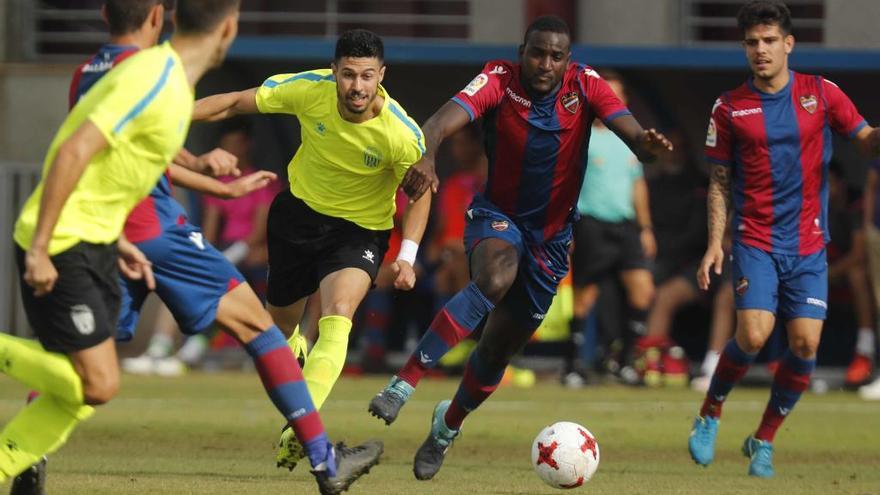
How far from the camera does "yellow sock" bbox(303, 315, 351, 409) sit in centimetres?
841

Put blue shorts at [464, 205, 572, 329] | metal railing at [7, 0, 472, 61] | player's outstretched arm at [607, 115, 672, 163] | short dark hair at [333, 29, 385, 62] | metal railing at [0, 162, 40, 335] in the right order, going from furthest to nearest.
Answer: metal railing at [7, 0, 472, 61]
metal railing at [0, 162, 40, 335]
blue shorts at [464, 205, 572, 329]
short dark hair at [333, 29, 385, 62]
player's outstretched arm at [607, 115, 672, 163]

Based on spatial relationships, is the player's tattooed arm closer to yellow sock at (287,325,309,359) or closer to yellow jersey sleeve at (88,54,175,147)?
yellow sock at (287,325,309,359)

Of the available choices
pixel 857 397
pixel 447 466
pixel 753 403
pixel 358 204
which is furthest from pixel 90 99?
pixel 857 397

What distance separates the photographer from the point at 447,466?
9.76 metres

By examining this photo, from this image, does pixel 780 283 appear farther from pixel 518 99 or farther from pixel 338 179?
pixel 338 179

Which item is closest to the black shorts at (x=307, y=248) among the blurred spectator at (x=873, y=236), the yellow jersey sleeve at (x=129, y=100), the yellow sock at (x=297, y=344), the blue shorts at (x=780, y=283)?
the yellow sock at (x=297, y=344)

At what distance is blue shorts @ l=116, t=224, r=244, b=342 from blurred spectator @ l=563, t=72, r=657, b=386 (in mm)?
8719

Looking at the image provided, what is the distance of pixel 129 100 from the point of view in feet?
20.6

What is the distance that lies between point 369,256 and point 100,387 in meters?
2.81

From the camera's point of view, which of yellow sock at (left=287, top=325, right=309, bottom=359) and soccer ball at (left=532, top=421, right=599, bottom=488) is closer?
soccer ball at (left=532, top=421, right=599, bottom=488)

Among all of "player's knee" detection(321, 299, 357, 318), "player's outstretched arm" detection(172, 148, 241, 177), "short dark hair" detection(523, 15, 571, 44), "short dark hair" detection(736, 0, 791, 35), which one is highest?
"short dark hair" detection(523, 15, 571, 44)

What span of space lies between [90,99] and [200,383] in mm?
9476

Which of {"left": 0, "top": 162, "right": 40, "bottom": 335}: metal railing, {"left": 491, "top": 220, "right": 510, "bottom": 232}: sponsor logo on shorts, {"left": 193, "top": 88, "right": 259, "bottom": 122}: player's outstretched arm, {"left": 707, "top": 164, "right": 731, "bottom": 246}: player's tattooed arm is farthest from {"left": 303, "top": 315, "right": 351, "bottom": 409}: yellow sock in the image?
{"left": 0, "top": 162, "right": 40, "bottom": 335}: metal railing

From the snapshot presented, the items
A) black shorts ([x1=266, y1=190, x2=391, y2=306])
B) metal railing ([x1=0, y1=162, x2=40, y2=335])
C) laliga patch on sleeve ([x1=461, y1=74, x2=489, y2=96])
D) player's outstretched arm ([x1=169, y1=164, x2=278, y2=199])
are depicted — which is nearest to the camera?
player's outstretched arm ([x1=169, y1=164, x2=278, y2=199])
